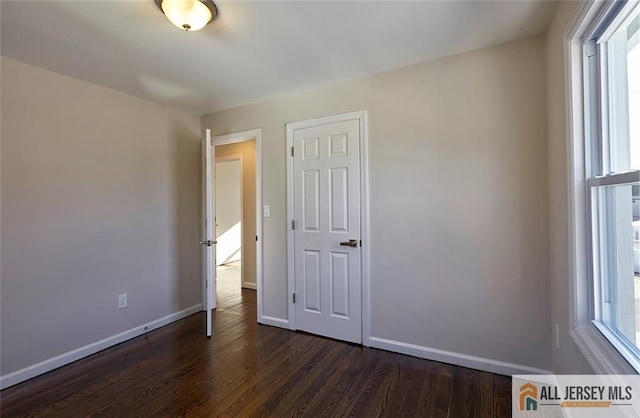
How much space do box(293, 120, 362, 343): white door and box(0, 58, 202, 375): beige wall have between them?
1.49 metres

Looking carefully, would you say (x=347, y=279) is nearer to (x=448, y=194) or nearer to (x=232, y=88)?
(x=448, y=194)

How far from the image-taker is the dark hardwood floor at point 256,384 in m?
1.78

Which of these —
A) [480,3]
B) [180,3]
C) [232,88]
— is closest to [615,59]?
[480,3]

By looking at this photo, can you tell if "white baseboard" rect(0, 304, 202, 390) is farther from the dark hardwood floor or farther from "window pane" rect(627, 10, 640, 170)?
"window pane" rect(627, 10, 640, 170)

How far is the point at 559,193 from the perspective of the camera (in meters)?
1.69

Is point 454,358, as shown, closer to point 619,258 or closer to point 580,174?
point 619,258

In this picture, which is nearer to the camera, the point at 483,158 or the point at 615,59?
the point at 615,59

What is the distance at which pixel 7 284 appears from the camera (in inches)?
81.6

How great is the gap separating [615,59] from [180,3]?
2124mm

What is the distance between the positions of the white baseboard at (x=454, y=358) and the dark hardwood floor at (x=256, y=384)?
47mm

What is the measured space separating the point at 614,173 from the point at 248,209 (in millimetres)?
4064

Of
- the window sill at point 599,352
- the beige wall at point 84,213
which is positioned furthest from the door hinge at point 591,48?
the beige wall at point 84,213

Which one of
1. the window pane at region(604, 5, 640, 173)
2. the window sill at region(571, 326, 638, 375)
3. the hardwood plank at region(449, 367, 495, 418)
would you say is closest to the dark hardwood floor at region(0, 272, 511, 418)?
the hardwood plank at region(449, 367, 495, 418)

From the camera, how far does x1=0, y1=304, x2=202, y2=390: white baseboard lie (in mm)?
2082
